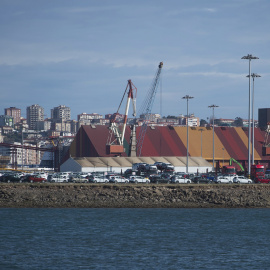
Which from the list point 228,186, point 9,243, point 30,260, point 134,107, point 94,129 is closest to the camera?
point 30,260

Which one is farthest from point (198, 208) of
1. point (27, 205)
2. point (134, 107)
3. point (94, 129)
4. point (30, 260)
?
point (134, 107)

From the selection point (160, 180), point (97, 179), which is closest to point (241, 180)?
point (160, 180)

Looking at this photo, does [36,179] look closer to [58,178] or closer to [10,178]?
[58,178]

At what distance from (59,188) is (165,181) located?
21204mm

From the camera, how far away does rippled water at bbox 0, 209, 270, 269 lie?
4588cm

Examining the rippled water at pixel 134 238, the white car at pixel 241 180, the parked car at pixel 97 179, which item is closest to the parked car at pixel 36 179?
the parked car at pixel 97 179

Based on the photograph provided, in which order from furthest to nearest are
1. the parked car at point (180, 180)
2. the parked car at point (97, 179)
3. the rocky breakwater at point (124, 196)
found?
the parked car at point (97, 179) → the parked car at point (180, 180) → the rocky breakwater at point (124, 196)

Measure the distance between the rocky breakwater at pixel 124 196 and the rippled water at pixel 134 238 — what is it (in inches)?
89.7

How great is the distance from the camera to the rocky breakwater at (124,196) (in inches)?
3073

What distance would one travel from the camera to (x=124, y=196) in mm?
79625

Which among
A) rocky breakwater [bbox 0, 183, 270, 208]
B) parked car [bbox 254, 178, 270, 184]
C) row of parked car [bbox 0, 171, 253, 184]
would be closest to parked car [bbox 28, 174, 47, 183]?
row of parked car [bbox 0, 171, 253, 184]

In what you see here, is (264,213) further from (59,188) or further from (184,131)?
(184,131)

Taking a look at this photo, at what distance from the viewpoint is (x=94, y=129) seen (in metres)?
148

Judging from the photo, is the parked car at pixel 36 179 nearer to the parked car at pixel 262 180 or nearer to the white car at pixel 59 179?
the white car at pixel 59 179
